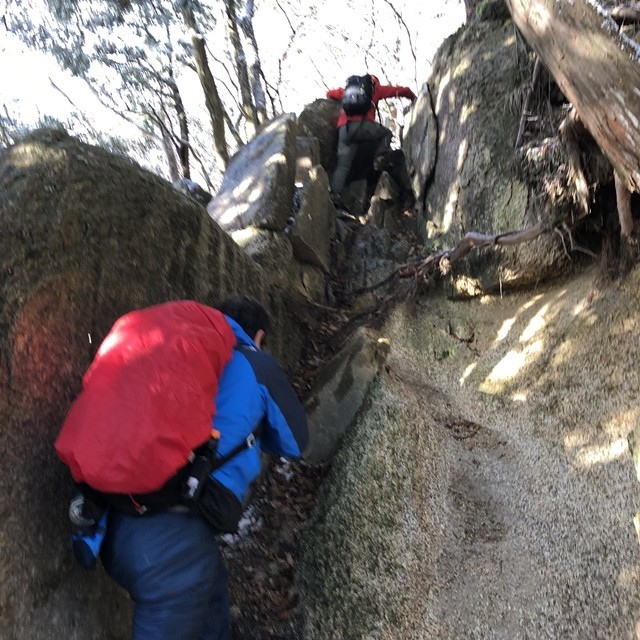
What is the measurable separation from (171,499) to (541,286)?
16.6 ft

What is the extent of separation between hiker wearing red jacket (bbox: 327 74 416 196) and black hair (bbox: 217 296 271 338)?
7931mm

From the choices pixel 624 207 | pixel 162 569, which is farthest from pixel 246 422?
pixel 624 207

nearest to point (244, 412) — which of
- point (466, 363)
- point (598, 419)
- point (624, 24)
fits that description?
point (598, 419)

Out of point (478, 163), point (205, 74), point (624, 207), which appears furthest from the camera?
point (205, 74)

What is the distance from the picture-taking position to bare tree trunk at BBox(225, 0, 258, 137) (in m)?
12.6

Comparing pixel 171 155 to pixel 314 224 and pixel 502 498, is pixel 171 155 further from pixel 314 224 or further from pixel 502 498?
pixel 502 498

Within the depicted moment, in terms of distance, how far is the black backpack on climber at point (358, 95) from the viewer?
34.2 feet

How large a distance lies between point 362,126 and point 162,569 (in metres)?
9.72

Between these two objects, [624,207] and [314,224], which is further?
[314,224]

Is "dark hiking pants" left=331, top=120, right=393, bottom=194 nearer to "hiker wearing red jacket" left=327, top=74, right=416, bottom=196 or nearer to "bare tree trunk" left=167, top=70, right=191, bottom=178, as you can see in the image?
"hiker wearing red jacket" left=327, top=74, right=416, bottom=196

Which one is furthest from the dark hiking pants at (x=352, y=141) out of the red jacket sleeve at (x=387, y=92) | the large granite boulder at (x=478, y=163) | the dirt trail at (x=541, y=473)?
the dirt trail at (x=541, y=473)

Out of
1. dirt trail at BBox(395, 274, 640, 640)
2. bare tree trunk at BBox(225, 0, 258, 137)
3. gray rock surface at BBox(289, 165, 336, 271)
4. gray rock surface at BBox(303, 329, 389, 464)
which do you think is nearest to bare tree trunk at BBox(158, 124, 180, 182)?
bare tree trunk at BBox(225, 0, 258, 137)

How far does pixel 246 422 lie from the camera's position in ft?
9.31

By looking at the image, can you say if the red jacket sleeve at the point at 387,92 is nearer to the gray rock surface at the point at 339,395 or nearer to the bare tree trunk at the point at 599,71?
the bare tree trunk at the point at 599,71
